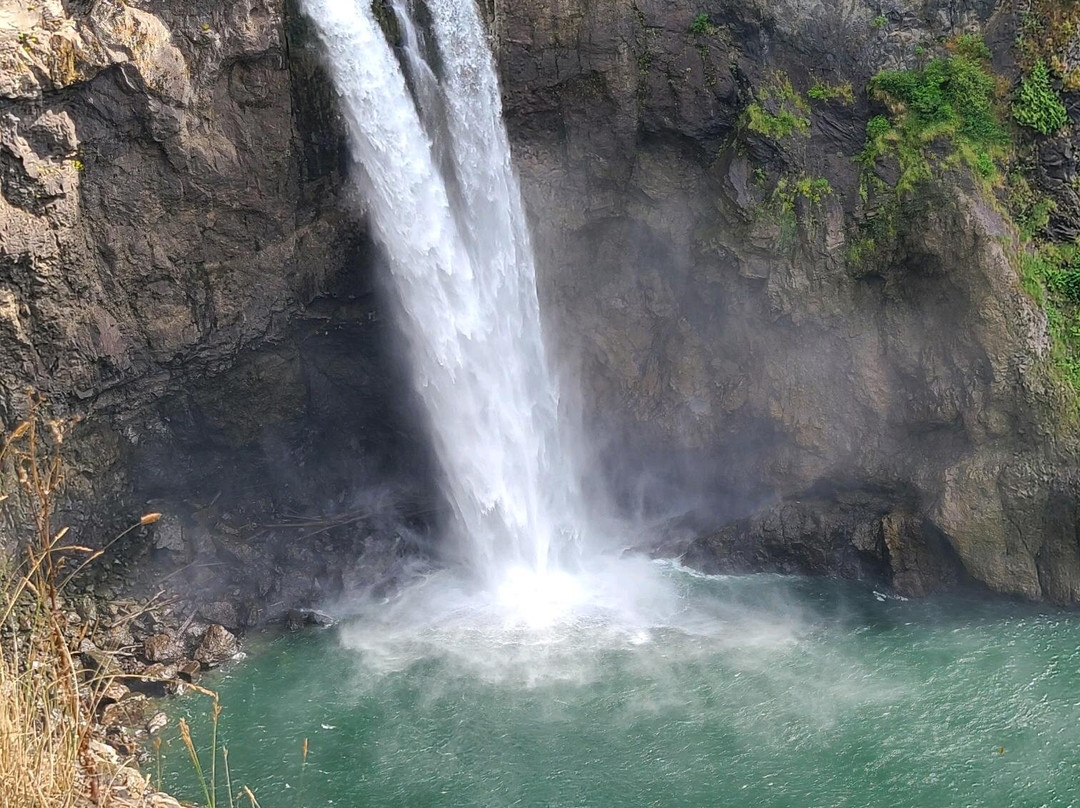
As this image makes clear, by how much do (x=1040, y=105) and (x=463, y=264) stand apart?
30.9 feet

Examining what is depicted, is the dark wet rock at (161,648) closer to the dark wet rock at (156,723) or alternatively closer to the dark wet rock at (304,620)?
the dark wet rock at (156,723)

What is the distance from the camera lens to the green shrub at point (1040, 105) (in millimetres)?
16594

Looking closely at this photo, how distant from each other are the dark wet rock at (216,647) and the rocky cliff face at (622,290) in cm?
138

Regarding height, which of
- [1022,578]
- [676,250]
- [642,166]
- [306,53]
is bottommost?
[1022,578]

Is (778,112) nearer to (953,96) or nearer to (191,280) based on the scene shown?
(953,96)

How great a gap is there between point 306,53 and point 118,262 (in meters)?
4.00

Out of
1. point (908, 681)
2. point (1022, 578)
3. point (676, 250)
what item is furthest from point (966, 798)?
point (676, 250)

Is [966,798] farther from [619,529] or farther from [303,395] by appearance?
[303,395]

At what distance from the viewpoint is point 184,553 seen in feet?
56.2

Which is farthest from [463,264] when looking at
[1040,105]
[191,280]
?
[1040,105]

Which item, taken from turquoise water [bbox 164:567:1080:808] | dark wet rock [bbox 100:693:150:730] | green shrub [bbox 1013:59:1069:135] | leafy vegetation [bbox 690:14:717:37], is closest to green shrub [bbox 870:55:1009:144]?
green shrub [bbox 1013:59:1069:135]

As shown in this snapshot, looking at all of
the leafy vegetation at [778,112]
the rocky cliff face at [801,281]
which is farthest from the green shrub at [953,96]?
the leafy vegetation at [778,112]

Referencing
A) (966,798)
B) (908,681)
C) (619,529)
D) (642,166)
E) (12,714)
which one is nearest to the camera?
(12,714)

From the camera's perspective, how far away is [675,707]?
45.5 ft
